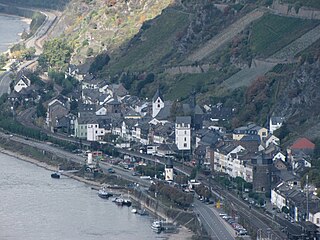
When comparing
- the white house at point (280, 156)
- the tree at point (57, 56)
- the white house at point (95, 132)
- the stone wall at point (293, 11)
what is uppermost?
the stone wall at point (293, 11)

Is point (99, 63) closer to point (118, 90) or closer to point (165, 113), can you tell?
point (118, 90)

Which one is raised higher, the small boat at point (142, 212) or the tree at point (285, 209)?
the tree at point (285, 209)

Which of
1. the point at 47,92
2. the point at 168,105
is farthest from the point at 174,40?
the point at 168,105

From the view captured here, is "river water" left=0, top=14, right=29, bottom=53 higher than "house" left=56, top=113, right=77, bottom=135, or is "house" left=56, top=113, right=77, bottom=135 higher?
"river water" left=0, top=14, right=29, bottom=53

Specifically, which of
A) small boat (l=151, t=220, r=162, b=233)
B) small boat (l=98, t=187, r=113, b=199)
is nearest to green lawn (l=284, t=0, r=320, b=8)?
small boat (l=98, t=187, r=113, b=199)

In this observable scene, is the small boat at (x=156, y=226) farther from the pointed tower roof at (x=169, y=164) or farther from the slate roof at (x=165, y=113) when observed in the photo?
the slate roof at (x=165, y=113)

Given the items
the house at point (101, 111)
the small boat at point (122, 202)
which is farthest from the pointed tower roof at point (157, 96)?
the small boat at point (122, 202)

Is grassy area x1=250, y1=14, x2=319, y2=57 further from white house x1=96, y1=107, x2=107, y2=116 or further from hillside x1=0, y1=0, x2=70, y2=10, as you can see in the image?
hillside x1=0, y1=0, x2=70, y2=10
